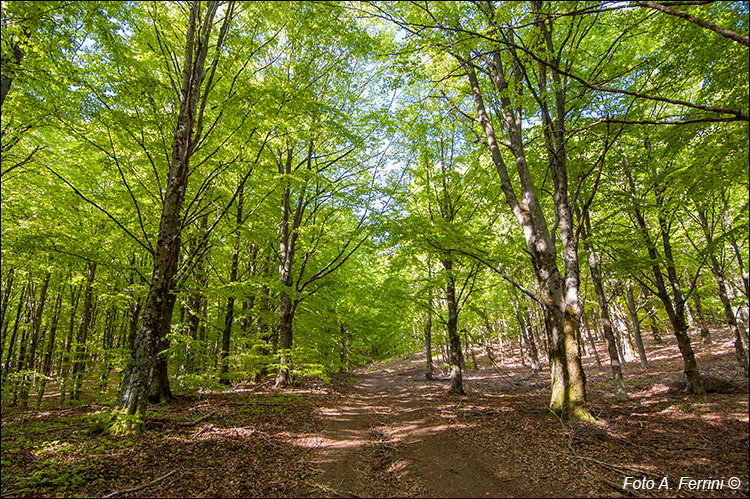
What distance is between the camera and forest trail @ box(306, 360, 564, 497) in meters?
4.65

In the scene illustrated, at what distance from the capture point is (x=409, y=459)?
19.5 feet

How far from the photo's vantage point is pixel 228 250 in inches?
618

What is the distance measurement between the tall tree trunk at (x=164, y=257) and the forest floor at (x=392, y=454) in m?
0.64

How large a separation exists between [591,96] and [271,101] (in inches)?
368

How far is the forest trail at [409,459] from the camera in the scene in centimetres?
465

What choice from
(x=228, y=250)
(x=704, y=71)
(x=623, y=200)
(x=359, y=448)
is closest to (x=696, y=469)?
(x=359, y=448)

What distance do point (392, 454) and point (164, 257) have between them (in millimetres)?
6583

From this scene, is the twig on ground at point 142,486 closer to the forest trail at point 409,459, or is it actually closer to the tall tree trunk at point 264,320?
the forest trail at point 409,459

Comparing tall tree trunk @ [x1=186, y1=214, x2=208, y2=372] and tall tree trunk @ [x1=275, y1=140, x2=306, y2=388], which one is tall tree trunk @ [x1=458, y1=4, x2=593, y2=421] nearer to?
tall tree trunk @ [x1=275, y1=140, x2=306, y2=388]

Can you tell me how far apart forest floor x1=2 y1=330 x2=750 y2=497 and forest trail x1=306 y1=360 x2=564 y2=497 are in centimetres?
3

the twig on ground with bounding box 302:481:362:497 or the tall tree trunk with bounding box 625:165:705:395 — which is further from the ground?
the tall tree trunk with bounding box 625:165:705:395

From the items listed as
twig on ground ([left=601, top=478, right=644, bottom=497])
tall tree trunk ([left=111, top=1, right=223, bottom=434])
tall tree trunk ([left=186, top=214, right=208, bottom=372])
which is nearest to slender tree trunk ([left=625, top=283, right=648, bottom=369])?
twig on ground ([left=601, top=478, right=644, bottom=497])

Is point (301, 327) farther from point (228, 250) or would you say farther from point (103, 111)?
point (103, 111)

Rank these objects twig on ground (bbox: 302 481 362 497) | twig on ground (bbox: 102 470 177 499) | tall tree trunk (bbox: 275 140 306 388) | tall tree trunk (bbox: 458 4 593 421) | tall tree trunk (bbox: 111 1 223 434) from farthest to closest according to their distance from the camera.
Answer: tall tree trunk (bbox: 275 140 306 388) < tall tree trunk (bbox: 458 4 593 421) < tall tree trunk (bbox: 111 1 223 434) < twig on ground (bbox: 302 481 362 497) < twig on ground (bbox: 102 470 177 499)
